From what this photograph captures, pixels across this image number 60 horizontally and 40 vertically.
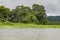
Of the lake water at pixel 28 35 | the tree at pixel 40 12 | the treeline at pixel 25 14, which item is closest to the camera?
the lake water at pixel 28 35

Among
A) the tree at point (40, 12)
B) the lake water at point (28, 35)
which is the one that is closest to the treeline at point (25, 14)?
the tree at point (40, 12)

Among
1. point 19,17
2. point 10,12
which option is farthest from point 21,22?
point 10,12

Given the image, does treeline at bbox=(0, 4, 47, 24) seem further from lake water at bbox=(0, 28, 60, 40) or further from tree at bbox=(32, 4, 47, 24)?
lake water at bbox=(0, 28, 60, 40)

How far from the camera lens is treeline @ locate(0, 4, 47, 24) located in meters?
55.5

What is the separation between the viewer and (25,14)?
5709 cm

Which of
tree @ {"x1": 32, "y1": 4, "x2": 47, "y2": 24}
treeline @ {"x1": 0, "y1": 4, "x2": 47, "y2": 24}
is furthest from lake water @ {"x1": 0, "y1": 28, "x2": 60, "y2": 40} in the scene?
tree @ {"x1": 32, "y1": 4, "x2": 47, "y2": 24}

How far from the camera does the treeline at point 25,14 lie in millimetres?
55506

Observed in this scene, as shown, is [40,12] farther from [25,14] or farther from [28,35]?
[28,35]

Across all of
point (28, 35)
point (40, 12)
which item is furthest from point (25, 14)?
point (28, 35)

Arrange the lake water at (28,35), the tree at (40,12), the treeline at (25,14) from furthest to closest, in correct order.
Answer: the tree at (40,12), the treeline at (25,14), the lake water at (28,35)

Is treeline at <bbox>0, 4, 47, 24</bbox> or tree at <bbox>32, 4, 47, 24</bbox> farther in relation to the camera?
tree at <bbox>32, 4, 47, 24</bbox>

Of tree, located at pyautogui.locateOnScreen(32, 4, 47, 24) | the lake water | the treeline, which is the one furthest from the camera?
tree, located at pyautogui.locateOnScreen(32, 4, 47, 24)

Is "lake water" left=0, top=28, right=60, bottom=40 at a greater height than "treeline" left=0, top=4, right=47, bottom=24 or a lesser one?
lesser

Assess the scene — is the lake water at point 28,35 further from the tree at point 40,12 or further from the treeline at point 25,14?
the tree at point 40,12
